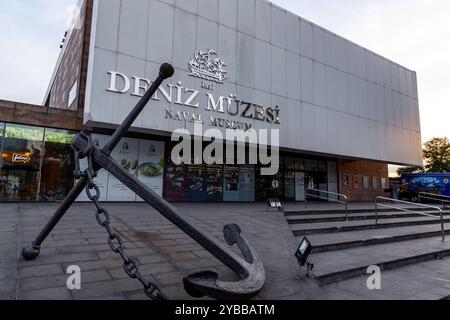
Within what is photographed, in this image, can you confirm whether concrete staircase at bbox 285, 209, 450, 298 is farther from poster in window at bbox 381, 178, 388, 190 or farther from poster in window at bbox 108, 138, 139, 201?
poster in window at bbox 381, 178, 388, 190

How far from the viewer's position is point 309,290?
334 cm

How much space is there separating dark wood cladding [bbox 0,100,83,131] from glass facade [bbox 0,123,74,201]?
0.32 meters

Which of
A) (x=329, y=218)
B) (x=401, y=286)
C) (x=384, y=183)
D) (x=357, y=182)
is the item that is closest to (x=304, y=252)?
(x=401, y=286)

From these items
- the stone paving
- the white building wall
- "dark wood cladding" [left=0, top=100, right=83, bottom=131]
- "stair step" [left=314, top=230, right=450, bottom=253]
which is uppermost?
the white building wall

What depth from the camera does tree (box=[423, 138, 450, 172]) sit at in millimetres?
40188

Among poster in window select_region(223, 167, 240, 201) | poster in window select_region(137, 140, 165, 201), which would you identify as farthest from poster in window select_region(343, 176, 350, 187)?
poster in window select_region(137, 140, 165, 201)

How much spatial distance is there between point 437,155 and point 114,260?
48992 millimetres

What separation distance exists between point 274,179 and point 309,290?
44.6ft

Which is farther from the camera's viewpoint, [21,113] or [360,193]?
[360,193]

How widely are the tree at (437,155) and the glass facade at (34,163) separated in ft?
150

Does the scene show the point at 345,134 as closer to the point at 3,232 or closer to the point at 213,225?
the point at 213,225

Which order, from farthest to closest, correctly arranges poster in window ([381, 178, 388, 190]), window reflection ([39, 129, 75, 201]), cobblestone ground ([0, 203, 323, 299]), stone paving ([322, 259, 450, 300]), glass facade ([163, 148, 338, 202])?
poster in window ([381, 178, 388, 190])
glass facade ([163, 148, 338, 202])
window reflection ([39, 129, 75, 201])
stone paving ([322, 259, 450, 300])
cobblestone ground ([0, 203, 323, 299])
